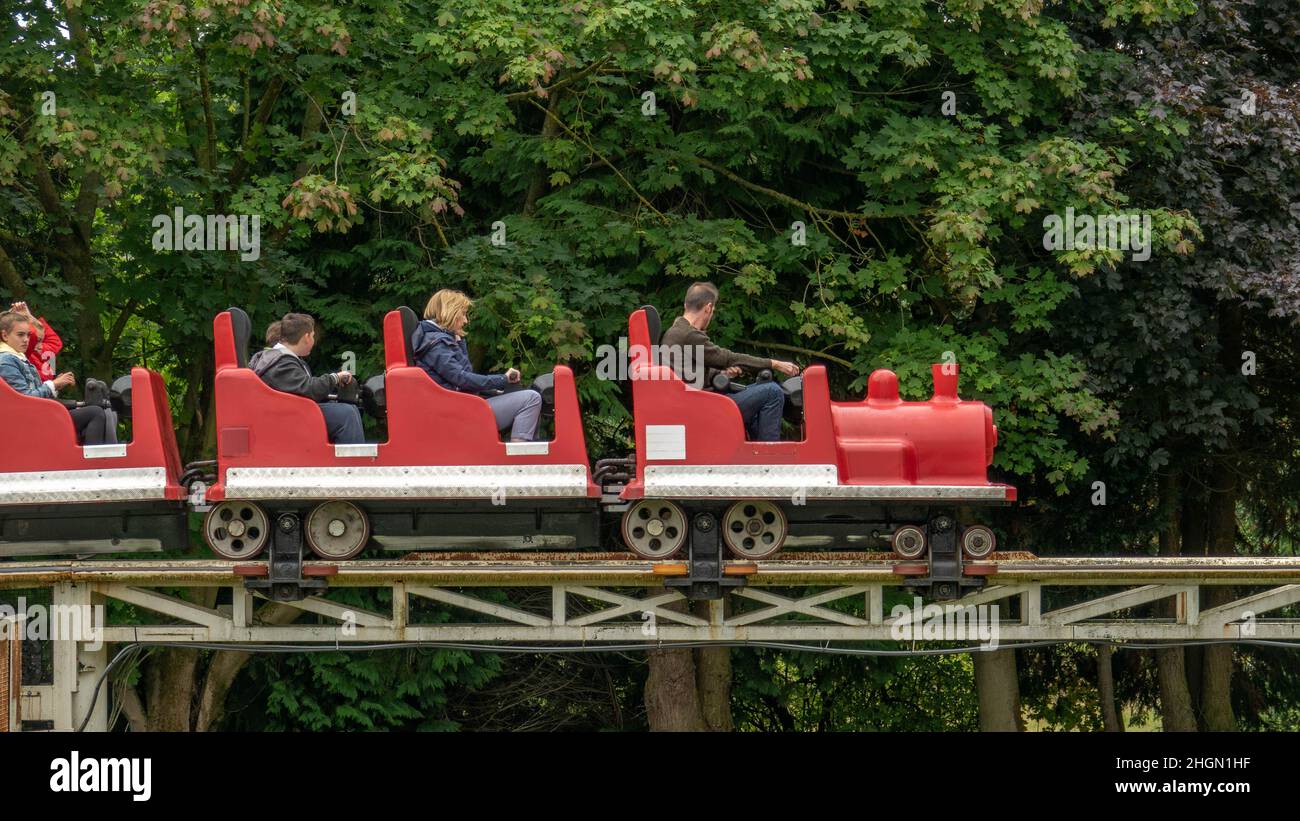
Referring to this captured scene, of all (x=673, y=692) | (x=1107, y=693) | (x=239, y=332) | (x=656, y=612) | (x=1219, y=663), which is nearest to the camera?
(x=239, y=332)

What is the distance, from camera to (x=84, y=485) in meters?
10.3

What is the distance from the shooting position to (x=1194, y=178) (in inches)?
596

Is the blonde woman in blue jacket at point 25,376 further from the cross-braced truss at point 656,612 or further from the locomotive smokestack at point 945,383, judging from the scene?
the locomotive smokestack at point 945,383

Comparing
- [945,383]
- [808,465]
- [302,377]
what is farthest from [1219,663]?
[302,377]

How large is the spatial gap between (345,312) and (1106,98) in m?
7.32

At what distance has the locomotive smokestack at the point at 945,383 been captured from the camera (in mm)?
10375

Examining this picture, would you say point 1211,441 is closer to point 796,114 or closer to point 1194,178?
point 1194,178

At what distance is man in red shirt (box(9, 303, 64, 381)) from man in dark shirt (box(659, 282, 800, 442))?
13.3 feet

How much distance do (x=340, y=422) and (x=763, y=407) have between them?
2594 millimetres

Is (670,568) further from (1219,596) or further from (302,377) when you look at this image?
(1219,596)

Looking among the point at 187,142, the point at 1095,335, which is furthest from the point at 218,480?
the point at 1095,335

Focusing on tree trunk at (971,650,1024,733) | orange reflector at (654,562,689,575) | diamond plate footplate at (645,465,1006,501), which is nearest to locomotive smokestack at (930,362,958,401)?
diamond plate footplate at (645,465,1006,501)

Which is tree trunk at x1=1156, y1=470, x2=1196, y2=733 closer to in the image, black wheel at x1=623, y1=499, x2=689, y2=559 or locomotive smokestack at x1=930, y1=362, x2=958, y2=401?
locomotive smokestack at x1=930, y1=362, x2=958, y2=401

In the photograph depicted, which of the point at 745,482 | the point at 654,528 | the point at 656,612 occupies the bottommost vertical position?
the point at 656,612
